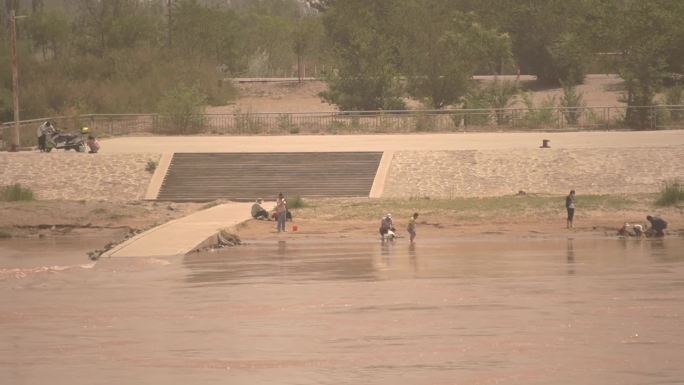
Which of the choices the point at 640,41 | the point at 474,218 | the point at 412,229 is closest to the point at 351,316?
the point at 412,229

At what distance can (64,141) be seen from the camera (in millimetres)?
59219

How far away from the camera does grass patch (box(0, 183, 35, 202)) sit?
50.8 meters

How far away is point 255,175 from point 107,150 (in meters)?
8.91

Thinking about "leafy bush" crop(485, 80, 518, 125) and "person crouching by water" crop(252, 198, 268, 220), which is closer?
"person crouching by water" crop(252, 198, 268, 220)

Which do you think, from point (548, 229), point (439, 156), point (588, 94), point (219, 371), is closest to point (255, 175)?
point (439, 156)

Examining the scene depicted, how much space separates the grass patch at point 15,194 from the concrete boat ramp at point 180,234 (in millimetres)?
7964

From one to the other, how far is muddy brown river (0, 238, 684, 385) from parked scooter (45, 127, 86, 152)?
797 inches

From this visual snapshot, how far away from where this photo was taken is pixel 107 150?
194 feet

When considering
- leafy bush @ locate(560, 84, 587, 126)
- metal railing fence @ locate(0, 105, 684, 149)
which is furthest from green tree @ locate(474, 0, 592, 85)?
metal railing fence @ locate(0, 105, 684, 149)

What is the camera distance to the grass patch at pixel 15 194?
50.8 m

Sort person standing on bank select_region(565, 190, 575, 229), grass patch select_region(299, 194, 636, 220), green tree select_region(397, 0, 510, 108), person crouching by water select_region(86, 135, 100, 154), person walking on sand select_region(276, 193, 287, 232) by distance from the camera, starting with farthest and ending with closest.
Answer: green tree select_region(397, 0, 510, 108), person crouching by water select_region(86, 135, 100, 154), grass patch select_region(299, 194, 636, 220), person standing on bank select_region(565, 190, 575, 229), person walking on sand select_region(276, 193, 287, 232)

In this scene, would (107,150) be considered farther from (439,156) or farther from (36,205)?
(439,156)

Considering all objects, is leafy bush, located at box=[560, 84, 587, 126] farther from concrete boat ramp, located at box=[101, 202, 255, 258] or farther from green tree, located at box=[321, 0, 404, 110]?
concrete boat ramp, located at box=[101, 202, 255, 258]

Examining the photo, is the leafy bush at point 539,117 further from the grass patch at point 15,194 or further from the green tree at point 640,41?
the grass patch at point 15,194
